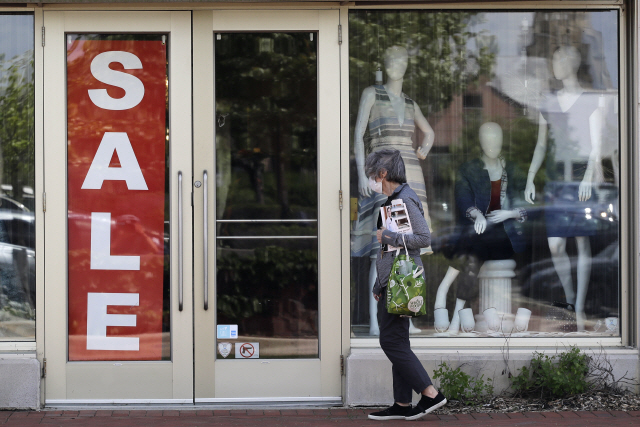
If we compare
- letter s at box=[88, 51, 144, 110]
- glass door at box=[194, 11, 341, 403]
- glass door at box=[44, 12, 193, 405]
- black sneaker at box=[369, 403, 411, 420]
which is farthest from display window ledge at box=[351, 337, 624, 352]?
letter s at box=[88, 51, 144, 110]

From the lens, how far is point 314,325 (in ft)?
20.3

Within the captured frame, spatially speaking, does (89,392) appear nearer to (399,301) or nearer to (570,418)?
(399,301)

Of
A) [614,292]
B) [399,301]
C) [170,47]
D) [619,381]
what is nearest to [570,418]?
[619,381]

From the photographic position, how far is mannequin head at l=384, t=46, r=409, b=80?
638 cm

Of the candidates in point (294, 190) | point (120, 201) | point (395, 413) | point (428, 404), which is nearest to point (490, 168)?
point (294, 190)

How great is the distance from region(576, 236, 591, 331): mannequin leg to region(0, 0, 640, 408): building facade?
0.02 m

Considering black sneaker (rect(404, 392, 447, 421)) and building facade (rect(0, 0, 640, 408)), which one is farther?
building facade (rect(0, 0, 640, 408))

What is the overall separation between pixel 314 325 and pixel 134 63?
8.62ft

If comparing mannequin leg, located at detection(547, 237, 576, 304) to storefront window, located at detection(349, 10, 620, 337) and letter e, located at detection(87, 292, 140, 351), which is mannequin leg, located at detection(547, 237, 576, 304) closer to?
storefront window, located at detection(349, 10, 620, 337)

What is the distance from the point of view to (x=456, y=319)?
6.41 m

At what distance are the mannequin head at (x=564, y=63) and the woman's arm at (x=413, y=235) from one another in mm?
2054

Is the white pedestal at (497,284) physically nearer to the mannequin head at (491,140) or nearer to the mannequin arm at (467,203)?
the mannequin arm at (467,203)

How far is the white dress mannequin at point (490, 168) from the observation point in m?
6.42

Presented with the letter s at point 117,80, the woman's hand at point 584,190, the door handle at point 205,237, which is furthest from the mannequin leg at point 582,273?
the letter s at point 117,80
